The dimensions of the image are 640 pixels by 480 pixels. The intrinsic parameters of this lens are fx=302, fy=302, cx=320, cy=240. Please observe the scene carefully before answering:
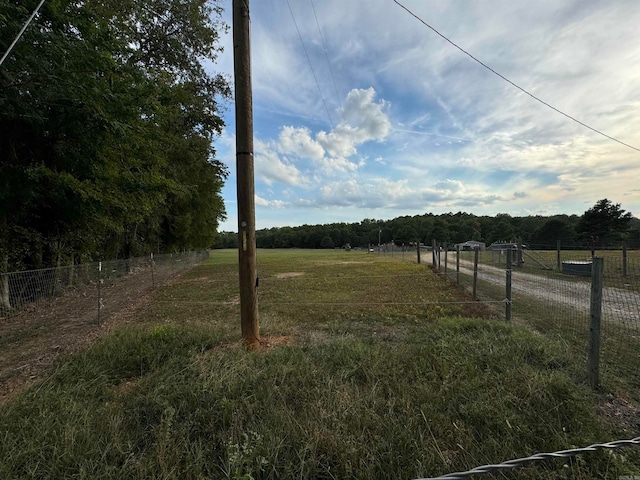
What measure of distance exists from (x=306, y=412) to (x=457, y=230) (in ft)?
326

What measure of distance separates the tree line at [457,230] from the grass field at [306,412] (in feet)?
146

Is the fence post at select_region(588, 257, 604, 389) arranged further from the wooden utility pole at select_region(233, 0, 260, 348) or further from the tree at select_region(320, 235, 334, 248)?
the tree at select_region(320, 235, 334, 248)

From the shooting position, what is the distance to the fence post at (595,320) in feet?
9.94

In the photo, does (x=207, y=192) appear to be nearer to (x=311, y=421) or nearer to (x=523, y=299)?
(x=523, y=299)

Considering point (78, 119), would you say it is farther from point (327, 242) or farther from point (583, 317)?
point (327, 242)

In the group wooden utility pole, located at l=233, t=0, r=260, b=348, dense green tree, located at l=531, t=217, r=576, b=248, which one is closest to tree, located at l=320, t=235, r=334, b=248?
dense green tree, located at l=531, t=217, r=576, b=248

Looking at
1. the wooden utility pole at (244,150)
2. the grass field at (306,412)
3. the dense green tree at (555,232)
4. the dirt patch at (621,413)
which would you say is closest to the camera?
the grass field at (306,412)

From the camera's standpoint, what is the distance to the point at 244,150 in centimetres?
426

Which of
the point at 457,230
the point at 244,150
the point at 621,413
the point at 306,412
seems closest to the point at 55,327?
A: the point at 244,150

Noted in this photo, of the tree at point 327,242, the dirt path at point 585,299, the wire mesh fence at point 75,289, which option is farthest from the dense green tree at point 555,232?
the tree at point 327,242

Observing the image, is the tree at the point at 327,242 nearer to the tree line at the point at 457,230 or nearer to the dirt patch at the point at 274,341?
the tree line at the point at 457,230

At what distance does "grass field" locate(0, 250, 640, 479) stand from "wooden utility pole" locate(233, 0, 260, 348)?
88 cm

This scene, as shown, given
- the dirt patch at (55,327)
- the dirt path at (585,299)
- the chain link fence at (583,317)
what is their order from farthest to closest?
1. the dirt path at (585,299)
2. the dirt patch at (55,327)
3. the chain link fence at (583,317)

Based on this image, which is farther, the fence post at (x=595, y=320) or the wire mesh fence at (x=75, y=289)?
the wire mesh fence at (x=75, y=289)
